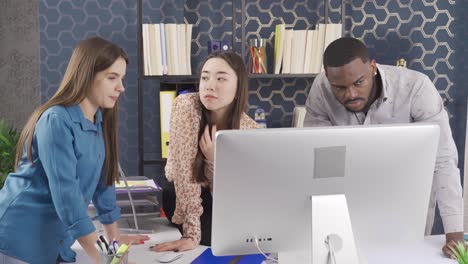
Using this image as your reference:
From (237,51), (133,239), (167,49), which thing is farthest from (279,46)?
(133,239)

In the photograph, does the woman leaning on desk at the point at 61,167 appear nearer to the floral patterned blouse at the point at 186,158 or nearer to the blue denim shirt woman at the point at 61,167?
the blue denim shirt woman at the point at 61,167

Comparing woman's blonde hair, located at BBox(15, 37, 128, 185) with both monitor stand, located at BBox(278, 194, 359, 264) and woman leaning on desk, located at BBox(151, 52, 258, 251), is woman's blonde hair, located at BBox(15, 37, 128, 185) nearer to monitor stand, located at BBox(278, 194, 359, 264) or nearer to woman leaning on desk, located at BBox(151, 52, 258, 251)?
woman leaning on desk, located at BBox(151, 52, 258, 251)

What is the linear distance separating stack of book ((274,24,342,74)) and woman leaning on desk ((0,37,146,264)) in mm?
1907

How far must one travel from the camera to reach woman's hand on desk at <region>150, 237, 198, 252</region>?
1.93 m

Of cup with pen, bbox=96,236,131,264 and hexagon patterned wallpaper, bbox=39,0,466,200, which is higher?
hexagon patterned wallpaper, bbox=39,0,466,200

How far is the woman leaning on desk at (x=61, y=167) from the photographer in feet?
5.61

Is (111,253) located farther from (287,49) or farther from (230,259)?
(287,49)

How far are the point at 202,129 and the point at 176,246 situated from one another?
1.75ft

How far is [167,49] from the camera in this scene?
11.6 feet

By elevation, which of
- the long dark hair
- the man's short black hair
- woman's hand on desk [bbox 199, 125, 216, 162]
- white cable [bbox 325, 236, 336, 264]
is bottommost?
white cable [bbox 325, 236, 336, 264]

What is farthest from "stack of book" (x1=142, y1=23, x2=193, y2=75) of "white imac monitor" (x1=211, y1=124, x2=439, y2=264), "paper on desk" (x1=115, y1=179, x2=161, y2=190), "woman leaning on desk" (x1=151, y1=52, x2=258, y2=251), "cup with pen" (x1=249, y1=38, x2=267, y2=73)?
"white imac monitor" (x1=211, y1=124, x2=439, y2=264)

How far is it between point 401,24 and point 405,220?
2.74 meters

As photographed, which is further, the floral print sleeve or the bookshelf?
the bookshelf

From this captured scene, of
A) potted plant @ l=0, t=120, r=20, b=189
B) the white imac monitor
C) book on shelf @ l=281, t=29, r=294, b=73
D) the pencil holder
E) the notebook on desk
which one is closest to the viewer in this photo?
the white imac monitor
